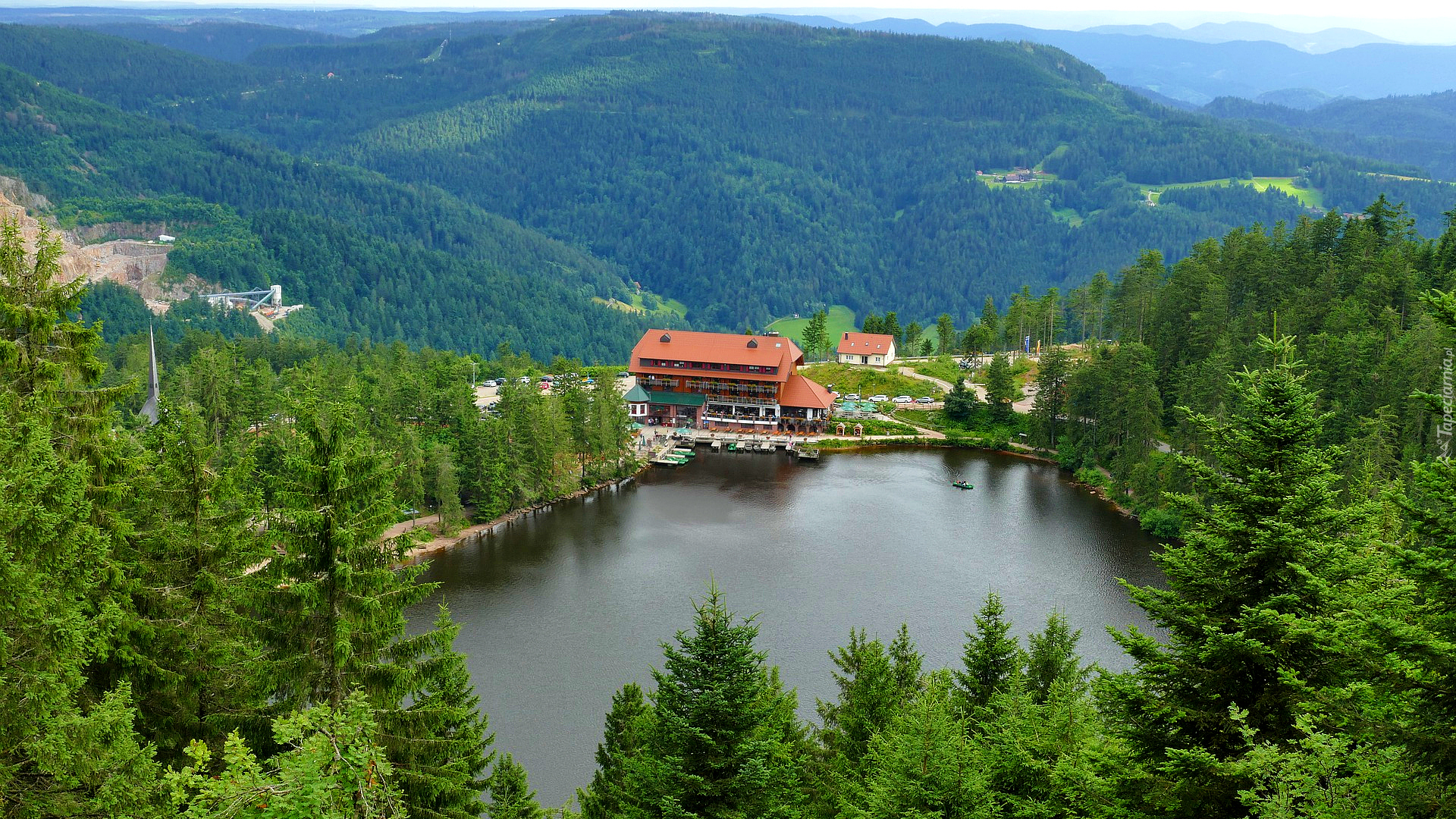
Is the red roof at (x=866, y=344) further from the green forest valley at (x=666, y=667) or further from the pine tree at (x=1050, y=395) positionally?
the green forest valley at (x=666, y=667)

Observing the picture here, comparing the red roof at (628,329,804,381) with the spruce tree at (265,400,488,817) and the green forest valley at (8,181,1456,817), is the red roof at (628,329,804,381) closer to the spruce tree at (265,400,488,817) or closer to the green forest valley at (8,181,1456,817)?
the green forest valley at (8,181,1456,817)

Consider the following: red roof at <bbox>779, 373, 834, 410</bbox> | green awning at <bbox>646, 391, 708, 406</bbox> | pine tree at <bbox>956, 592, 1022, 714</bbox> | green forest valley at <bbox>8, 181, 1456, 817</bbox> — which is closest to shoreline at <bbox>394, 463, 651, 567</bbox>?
green awning at <bbox>646, 391, 708, 406</bbox>

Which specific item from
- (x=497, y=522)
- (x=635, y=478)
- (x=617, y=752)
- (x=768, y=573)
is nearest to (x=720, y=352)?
(x=635, y=478)

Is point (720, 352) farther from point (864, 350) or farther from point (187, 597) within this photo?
point (187, 597)

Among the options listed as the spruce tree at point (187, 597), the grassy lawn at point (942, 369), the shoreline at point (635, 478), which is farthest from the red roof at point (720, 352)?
the spruce tree at point (187, 597)

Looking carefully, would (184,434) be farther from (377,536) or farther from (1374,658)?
(1374,658)

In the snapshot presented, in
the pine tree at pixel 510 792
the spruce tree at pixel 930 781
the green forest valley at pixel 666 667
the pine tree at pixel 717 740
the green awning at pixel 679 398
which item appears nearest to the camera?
the green forest valley at pixel 666 667
